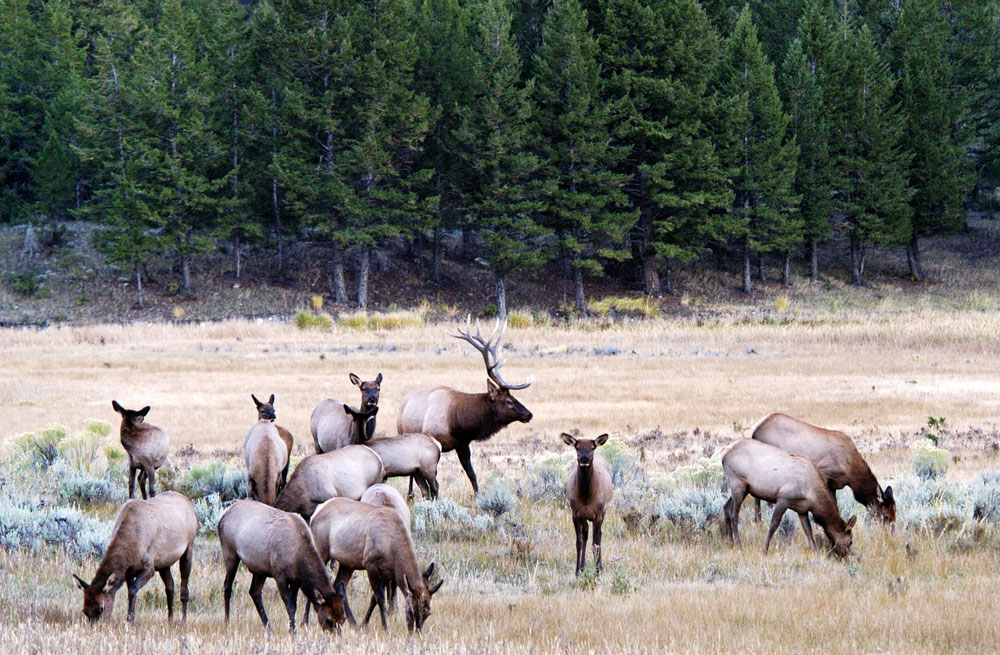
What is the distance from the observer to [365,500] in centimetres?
912

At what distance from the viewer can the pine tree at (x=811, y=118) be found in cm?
5306

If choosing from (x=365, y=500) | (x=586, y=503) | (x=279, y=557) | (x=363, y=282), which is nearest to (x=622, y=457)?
(x=586, y=503)

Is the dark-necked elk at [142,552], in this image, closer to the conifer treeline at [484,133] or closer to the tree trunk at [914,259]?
the conifer treeline at [484,133]

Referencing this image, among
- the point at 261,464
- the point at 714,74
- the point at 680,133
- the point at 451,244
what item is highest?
the point at 714,74

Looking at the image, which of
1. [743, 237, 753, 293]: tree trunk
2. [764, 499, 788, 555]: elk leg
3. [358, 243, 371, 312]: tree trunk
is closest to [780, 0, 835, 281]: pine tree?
[743, 237, 753, 293]: tree trunk

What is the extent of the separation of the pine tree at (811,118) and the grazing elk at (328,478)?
45.2m

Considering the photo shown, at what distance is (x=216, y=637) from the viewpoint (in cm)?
717

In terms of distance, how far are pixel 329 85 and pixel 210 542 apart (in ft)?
128

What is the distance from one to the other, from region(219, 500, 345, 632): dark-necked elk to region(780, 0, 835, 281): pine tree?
4782cm

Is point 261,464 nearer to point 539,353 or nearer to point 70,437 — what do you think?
point 70,437

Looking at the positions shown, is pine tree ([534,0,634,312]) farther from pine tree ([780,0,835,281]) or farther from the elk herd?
the elk herd

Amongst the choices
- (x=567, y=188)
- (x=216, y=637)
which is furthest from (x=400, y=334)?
(x=216, y=637)

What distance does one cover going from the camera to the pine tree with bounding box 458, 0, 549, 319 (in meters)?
45.3

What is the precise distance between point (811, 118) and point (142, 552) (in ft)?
167
